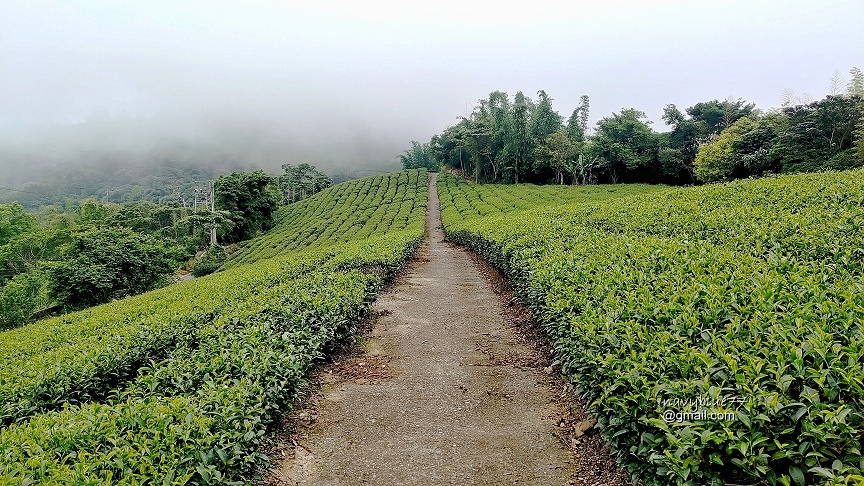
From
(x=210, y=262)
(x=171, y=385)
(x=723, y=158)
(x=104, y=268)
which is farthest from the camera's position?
(x=210, y=262)

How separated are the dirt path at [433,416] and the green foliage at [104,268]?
24.5 meters

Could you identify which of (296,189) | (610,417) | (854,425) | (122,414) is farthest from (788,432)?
(296,189)

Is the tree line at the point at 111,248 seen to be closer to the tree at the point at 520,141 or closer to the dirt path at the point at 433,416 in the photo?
the dirt path at the point at 433,416

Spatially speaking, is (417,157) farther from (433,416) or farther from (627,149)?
(433,416)

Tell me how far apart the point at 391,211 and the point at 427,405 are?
39.2m

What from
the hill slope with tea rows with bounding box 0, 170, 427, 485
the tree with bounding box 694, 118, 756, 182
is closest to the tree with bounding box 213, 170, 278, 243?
the hill slope with tea rows with bounding box 0, 170, 427, 485

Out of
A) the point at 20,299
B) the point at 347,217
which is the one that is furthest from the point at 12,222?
the point at 347,217

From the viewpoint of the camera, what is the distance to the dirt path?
3.46 m

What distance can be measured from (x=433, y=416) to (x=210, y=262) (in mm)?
38768

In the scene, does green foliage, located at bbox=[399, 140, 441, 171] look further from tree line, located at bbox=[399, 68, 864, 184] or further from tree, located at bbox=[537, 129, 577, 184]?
tree, located at bbox=[537, 129, 577, 184]

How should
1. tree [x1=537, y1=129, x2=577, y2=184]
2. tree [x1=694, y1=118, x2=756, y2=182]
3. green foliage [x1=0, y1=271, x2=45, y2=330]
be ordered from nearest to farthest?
1. green foliage [x1=0, y1=271, x2=45, y2=330]
2. tree [x1=694, y1=118, x2=756, y2=182]
3. tree [x1=537, y1=129, x2=577, y2=184]

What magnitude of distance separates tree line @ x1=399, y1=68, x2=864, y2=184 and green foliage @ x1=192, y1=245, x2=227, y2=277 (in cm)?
2923

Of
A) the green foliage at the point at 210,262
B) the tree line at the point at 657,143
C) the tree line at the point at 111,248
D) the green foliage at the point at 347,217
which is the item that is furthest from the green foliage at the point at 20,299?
the tree line at the point at 657,143

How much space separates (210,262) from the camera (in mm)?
38562
